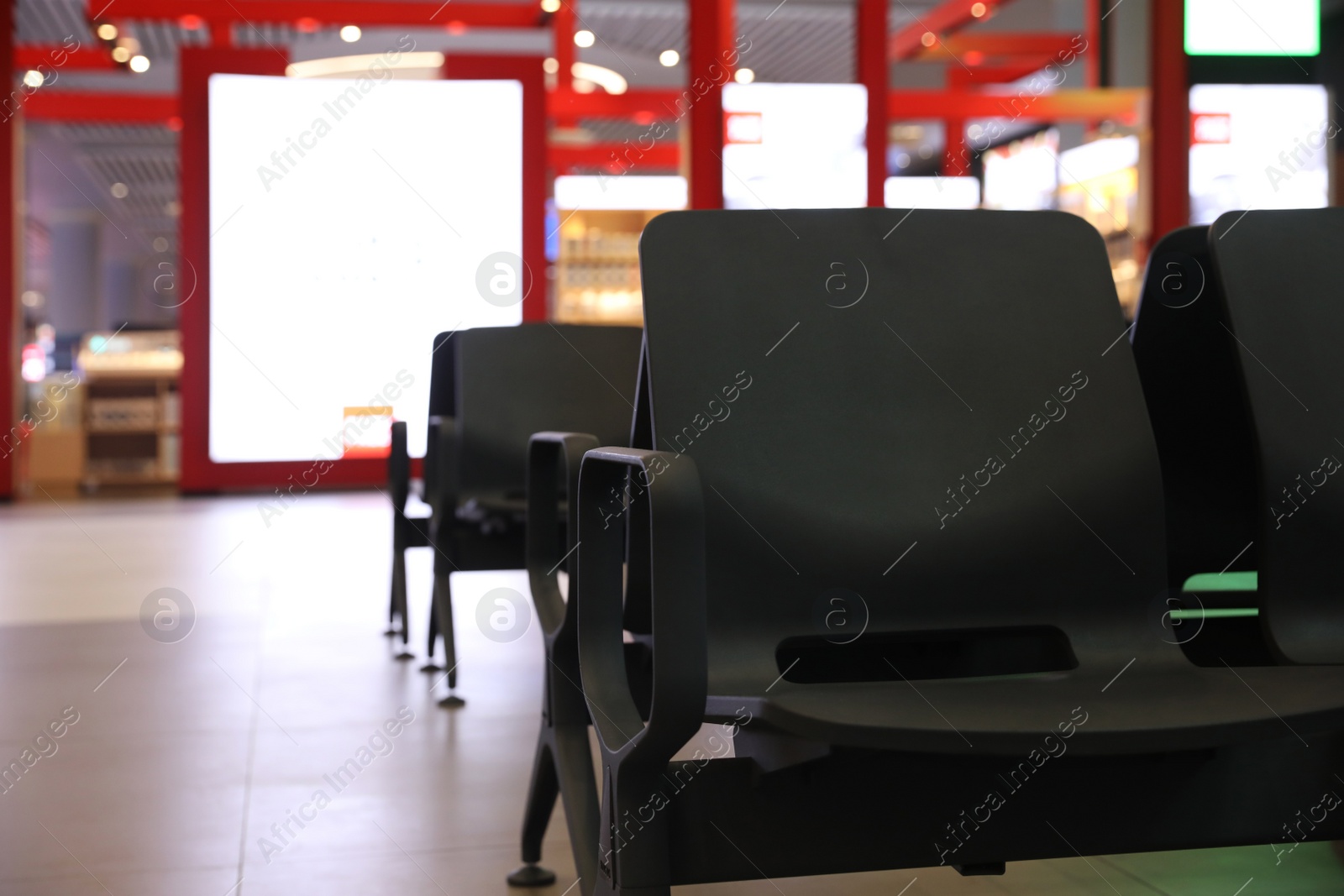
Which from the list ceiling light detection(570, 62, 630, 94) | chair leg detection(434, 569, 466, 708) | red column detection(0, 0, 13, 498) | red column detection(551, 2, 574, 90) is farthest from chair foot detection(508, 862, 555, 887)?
ceiling light detection(570, 62, 630, 94)

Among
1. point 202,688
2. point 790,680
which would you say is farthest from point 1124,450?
point 202,688

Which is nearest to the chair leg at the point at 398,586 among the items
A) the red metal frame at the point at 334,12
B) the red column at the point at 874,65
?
the red column at the point at 874,65

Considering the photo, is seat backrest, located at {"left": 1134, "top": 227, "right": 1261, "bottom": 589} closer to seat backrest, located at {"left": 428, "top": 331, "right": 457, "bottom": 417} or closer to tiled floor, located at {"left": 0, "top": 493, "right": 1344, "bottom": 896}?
tiled floor, located at {"left": 0, "top": 493, "right": 1344, "bottom": 896}

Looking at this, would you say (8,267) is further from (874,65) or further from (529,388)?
(529,388)

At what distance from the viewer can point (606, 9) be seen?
12.3m

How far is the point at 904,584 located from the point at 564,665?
388 mm

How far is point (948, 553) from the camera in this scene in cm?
115

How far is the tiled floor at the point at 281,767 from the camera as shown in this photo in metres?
1.54

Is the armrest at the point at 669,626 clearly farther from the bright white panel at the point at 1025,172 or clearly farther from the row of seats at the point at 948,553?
the bright white panel at the point at 1025,172

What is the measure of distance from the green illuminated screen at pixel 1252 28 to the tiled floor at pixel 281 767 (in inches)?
251

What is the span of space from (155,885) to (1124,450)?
4.14 ft

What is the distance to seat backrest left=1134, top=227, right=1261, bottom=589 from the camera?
1265mm

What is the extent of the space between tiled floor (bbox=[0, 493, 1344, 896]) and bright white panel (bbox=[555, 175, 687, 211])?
23.0 ft

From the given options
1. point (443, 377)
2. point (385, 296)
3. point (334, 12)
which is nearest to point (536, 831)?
point (443, 377)
